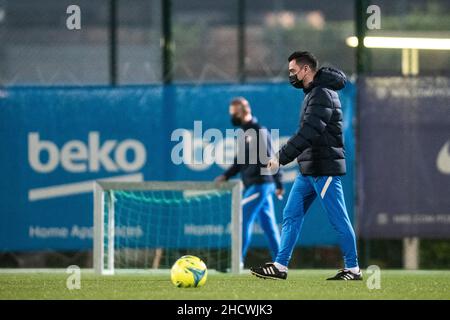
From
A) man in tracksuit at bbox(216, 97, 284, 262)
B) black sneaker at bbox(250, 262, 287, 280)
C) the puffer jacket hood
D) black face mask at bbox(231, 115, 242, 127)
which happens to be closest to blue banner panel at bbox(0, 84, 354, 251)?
black face mask at bbox(231, 115, 242, 127)

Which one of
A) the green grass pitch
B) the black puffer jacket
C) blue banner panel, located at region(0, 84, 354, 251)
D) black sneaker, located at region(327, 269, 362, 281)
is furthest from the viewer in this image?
blue banner panel, located at region(0, 84, 354, 251)

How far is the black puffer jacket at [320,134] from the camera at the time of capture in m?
10.7

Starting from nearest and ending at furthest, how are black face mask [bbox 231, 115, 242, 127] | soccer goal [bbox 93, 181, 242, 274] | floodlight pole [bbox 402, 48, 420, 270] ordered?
black face mask [bbox 231, 115, 242, 127], soccer goal [bbox 93, 181, 242, 274], floodlight pole [bbox 402, 48, 420, 270]

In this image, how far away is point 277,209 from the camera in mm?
14781

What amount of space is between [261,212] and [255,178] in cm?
41

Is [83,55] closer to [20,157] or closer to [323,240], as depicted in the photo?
[20,157]

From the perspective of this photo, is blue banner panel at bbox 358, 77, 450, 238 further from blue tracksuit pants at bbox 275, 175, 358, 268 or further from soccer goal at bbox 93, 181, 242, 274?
blue tracksuit pants at bbox 275, 175, 358, 268

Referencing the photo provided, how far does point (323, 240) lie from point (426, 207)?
54.6 inches

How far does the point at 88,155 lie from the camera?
14836 mm

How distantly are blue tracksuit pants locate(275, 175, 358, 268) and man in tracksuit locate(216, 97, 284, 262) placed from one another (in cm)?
237

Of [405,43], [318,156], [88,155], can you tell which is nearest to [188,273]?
[318,156]

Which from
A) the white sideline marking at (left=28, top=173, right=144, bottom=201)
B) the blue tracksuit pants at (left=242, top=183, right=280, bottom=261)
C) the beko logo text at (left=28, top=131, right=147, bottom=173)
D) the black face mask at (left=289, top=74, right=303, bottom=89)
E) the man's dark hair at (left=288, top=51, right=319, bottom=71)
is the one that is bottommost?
the blue tracksuit pants at (left=242, top=183, right=280, bottom=261)

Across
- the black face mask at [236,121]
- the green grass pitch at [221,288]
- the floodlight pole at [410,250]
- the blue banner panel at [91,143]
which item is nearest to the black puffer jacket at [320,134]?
the green grass pitch at [221,288]

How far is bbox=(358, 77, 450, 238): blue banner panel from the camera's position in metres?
14.8
